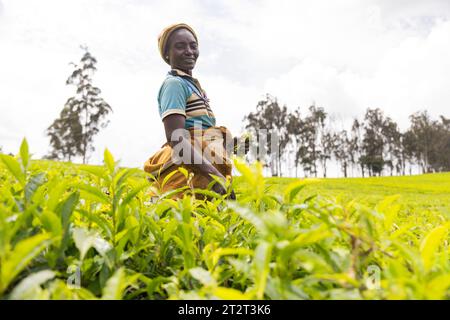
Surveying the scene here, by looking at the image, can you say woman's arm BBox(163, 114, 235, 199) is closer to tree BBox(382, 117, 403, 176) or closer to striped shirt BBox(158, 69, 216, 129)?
striped shirt BBox(158, 69, 216, 129)

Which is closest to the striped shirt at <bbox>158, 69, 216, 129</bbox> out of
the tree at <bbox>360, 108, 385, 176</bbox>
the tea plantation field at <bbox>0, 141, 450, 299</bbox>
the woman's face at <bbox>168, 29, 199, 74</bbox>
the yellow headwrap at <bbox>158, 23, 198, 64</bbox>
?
the woman's face at <bbox>168, 29, 199, 74</bbox>

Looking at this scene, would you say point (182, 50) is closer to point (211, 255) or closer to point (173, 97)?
point (173, 97)

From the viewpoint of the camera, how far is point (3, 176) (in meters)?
4.72

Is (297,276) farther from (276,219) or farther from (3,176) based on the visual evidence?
(3,176)

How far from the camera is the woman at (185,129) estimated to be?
8.32ft

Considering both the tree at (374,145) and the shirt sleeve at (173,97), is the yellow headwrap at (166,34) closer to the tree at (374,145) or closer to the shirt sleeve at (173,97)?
the shirt sleeve at (173,97)

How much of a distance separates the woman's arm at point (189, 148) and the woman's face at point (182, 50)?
0.78 m

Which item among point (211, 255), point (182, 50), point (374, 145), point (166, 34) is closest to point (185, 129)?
point (182, 50)

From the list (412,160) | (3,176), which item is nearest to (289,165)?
(412,160)

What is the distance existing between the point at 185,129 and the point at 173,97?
242 mm

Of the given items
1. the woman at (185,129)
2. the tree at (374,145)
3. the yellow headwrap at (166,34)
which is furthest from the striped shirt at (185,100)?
the tree at (374,145)

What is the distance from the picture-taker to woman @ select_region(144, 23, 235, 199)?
8.32 feet

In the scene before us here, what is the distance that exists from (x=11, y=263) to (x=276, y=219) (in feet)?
1.30
